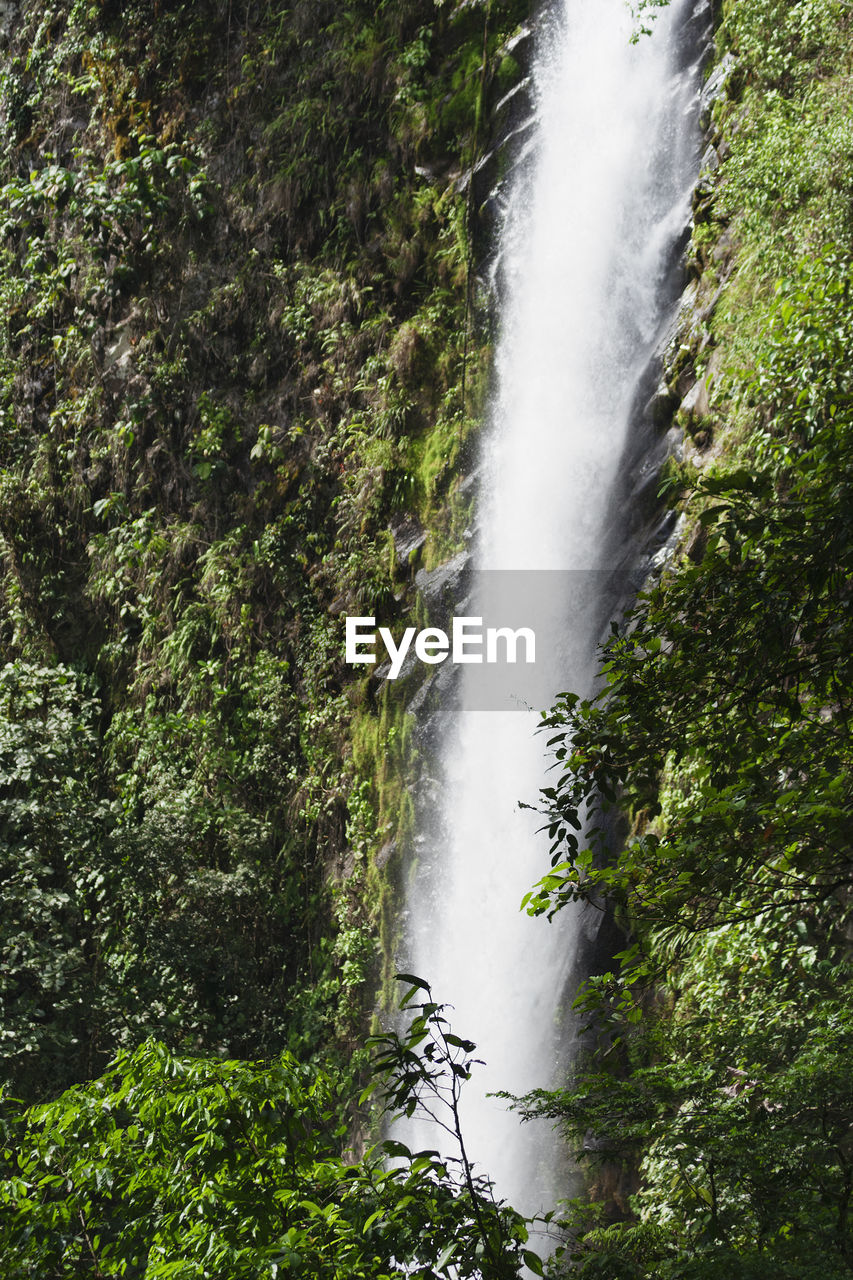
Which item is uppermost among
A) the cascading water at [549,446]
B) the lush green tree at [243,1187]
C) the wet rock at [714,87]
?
the wet rock at [714,87]

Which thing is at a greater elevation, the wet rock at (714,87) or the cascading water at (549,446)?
the wet rock at (714,87)

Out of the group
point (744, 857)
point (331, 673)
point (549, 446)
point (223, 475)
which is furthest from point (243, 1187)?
point (223, 475)

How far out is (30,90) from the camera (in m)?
11.0

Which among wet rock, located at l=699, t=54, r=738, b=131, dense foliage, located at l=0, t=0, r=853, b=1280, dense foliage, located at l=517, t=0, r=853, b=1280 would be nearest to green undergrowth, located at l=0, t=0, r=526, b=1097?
dense foliage, located at l=0, t=0, r=853, b=1280

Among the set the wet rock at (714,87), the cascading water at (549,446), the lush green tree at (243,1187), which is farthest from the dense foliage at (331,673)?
the cascading water at (549,446)

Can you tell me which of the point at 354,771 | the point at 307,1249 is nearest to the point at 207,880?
the point at 354,771

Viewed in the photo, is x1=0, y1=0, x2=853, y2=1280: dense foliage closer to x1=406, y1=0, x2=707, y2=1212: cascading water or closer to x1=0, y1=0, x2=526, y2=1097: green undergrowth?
x1=0, y1=0, x2=526, y2=1097: green undergrowth

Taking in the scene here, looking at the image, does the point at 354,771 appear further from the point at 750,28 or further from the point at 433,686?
the point at 750,28

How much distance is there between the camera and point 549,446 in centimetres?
650

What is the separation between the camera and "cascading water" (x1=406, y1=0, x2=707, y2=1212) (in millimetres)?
5801

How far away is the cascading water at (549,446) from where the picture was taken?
5801 mm

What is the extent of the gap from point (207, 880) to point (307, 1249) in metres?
5.66

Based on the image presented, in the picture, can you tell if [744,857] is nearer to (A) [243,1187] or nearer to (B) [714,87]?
(A) [243,1187]

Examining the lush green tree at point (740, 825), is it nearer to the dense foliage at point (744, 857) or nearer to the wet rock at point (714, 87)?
the dense foliage at point (744, 857)
